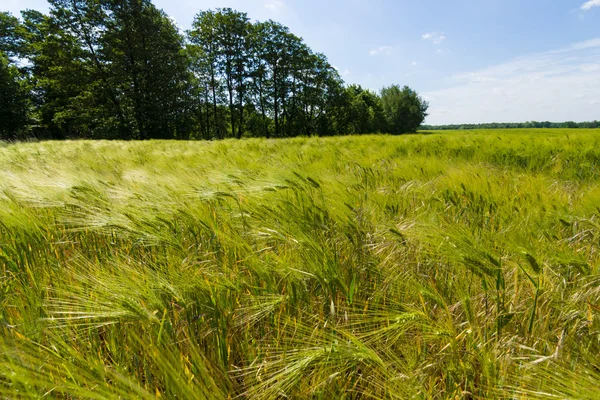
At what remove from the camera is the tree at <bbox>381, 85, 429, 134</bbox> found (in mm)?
50375

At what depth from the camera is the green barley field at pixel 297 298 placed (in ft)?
2.23

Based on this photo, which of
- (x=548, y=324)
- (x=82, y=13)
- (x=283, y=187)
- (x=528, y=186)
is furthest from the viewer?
(x=82, y=13)

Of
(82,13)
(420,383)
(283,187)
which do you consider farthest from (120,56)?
(420,383)

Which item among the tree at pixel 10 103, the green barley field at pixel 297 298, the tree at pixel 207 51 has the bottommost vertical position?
the green barley field at pixel 297 298

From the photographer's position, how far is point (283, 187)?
194 centimetres

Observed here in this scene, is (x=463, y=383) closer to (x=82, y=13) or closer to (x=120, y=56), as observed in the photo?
(x=120, y=56)

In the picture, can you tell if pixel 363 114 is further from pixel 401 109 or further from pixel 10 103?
pixel 10 103

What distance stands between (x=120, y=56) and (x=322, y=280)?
1129 inches

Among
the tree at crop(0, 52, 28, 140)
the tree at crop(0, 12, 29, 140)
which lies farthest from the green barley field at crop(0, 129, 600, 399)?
the tree at crop(0, 52, 28, 140)

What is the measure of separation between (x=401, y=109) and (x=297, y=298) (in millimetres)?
55432

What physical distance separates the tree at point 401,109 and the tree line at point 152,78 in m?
14.6

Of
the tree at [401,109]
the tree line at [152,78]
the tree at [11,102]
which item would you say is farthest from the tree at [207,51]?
the tree at [401,109]

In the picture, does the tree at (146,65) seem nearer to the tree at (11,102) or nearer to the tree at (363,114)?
the tree at (11,102)

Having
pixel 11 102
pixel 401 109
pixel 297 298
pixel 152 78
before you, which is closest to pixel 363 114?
pixel 401 109
